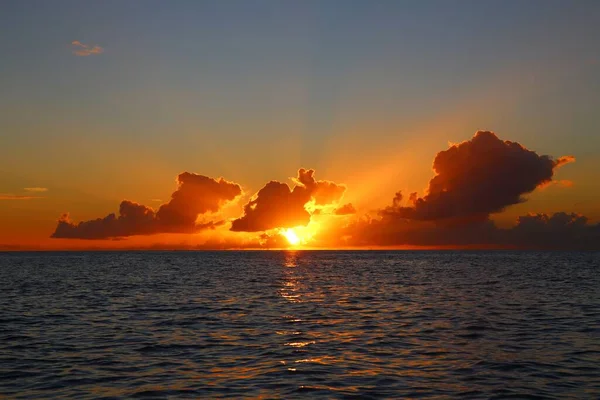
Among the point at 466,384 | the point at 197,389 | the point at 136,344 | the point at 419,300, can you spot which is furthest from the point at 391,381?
the point at 419,300

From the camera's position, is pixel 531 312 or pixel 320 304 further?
pixel 320 304

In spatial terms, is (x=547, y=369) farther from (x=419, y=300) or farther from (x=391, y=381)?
(x=419, y=300)

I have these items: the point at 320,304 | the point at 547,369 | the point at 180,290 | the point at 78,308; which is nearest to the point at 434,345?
the point at 547,369

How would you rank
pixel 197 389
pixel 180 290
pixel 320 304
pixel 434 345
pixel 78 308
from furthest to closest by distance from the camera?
pixel 180 290, pixel 320 304, pixel 78 308, pixel 434 345, pixel 197 389

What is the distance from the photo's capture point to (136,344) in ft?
101

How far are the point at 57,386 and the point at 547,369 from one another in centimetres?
1940

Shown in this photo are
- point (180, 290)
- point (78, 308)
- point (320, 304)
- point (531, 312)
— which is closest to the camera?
point (531, 312)

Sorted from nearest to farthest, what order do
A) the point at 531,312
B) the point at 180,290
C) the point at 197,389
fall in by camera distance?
the point at 197,389 → the point at 531,312 → the point at 180,290

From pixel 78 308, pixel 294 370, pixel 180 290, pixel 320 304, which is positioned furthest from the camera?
pixel 180 290

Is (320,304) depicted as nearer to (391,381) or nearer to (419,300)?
→ (419,300)

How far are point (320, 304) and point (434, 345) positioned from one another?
22.2 m

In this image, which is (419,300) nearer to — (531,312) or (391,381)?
(531,312)

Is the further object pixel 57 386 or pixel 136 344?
pixel 136 344

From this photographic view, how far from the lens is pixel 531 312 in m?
45.0
